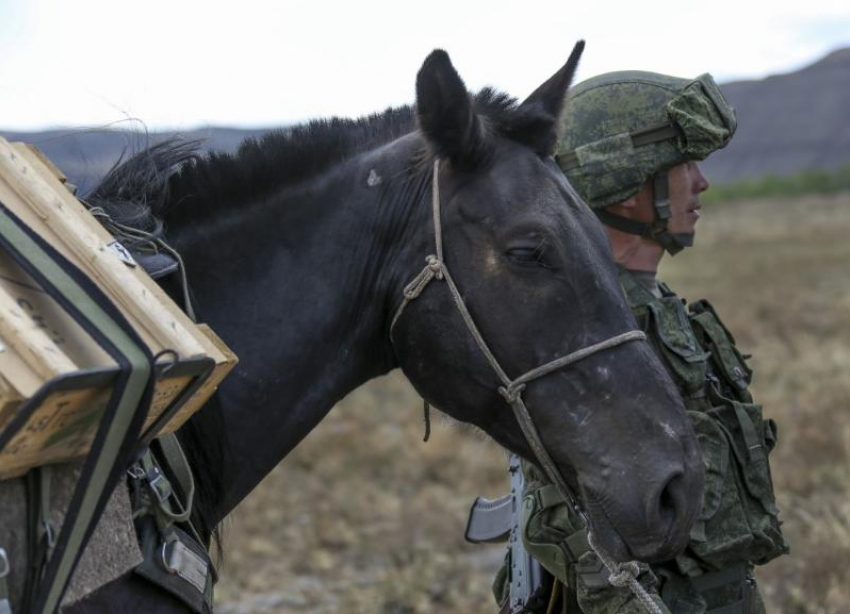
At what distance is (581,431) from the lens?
117 inches

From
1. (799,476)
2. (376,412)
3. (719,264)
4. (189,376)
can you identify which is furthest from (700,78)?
(719,264)

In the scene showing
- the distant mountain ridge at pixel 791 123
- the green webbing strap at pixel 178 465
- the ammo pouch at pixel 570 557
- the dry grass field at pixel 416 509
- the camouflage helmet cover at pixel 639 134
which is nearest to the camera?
the green webbing strap at pixel 178 465

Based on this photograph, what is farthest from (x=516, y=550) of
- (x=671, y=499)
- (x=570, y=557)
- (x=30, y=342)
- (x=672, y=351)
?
(x=30, y=342)

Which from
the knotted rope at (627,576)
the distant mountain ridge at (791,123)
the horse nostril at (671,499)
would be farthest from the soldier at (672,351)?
the distant mountain ridge at (791,123)

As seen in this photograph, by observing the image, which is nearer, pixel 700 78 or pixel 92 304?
pixel 92 304

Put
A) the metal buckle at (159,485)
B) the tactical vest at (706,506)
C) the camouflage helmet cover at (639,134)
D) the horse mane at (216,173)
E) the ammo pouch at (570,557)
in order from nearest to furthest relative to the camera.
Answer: the metal buckle at (159,485) → the horse mane at (216,173) → the ammo pouch at (570,557) → the tactical vest at (706,506) → the camouflage helmet cover at (639,134)

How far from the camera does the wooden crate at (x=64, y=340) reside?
2.10 meters

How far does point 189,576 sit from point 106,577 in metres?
0.33

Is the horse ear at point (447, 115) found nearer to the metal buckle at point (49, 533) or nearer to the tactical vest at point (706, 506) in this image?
the tactical vest at point (706, 506)

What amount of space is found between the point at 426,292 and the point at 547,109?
77 cm

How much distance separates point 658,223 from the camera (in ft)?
14.2

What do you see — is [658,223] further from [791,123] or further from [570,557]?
[791,123]

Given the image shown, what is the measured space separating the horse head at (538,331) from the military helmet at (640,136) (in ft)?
3.60

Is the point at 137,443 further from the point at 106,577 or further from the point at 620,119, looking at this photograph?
the point at 620,119
